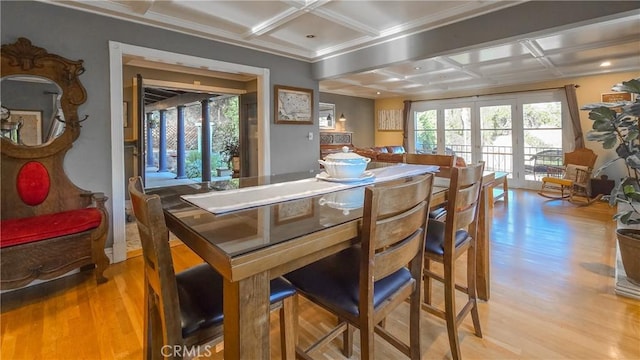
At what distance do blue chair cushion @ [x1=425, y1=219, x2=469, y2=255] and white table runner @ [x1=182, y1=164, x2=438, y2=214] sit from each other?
37 centimetres

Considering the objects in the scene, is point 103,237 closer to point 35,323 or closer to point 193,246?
point 35,323

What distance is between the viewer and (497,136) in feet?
23.3

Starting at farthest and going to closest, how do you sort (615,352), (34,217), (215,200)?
(34,217), (615,352), (215,200)

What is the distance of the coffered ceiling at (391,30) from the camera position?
2.71m

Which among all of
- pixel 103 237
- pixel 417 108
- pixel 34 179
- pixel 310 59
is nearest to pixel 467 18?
pixel 310 59

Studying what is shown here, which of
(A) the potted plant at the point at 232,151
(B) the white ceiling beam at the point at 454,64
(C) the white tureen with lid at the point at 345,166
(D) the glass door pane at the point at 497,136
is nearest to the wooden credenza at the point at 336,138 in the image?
(A) the potted plant at the point at 232,151

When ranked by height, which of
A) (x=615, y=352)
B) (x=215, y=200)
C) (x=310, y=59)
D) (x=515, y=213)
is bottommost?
(x=615, y=352)

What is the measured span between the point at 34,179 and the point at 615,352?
405 cm

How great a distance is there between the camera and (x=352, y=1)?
2711 mm

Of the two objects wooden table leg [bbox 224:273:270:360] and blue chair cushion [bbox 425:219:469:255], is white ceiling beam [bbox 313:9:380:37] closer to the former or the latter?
blue chair cushion [bbox 425:219:469:255]

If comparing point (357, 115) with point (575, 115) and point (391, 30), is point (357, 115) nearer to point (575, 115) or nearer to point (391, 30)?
point (575, 115)

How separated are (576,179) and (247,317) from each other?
21.6ft

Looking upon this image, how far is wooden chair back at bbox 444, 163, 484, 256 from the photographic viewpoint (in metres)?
1.41

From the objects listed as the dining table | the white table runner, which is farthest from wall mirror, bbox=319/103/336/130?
the dining table
